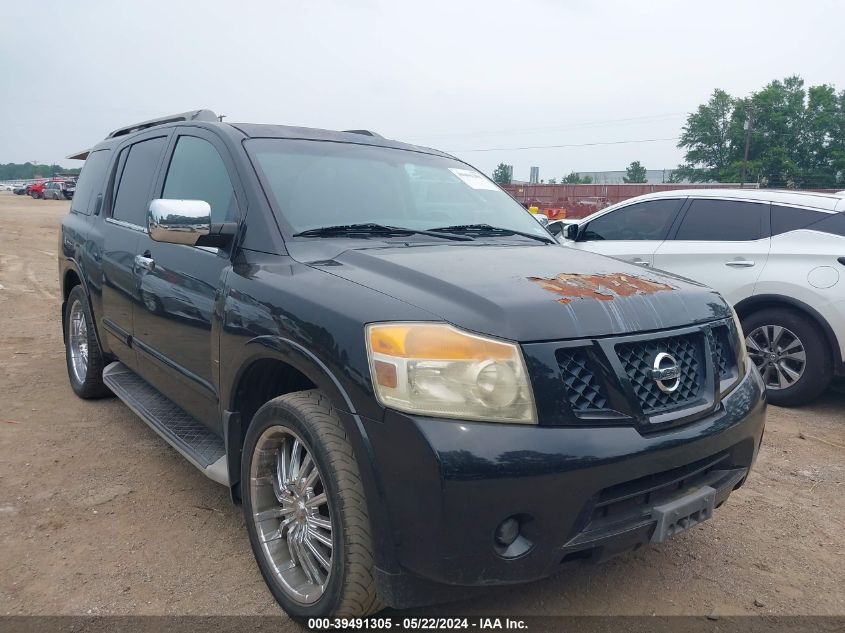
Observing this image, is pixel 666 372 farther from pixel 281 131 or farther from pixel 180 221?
pixel 281 131

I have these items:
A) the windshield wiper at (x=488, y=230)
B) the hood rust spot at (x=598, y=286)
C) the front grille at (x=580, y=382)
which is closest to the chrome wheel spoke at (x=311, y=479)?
the front grille at (x=580, y=382)

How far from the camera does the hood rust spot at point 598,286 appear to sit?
2.24m

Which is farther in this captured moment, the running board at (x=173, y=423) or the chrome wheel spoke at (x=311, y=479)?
the running board at (x=173, y=423)

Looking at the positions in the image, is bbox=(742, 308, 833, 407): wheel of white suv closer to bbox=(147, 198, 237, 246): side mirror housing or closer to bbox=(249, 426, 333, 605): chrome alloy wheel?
bbox=(249, 426, 333, 605): chrome alloy wheel

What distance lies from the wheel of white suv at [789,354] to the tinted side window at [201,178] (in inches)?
156

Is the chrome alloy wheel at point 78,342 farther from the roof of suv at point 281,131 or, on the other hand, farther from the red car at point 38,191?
the red car at point 38,191

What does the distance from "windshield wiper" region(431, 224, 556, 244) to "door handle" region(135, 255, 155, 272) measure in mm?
1485

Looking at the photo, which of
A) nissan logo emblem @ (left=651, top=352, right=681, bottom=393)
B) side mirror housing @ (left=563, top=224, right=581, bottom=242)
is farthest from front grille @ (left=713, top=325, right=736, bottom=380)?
side mirror housing @ (left=563, top=224, right=581, bottom=242)

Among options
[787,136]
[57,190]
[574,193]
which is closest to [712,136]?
[787,136]

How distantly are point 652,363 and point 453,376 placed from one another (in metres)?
0.68

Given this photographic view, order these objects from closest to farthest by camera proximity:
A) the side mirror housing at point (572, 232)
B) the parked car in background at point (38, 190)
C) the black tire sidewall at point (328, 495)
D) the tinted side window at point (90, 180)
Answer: the black tire sidewall at point (328, 495) → the tinted side window at point (90, 180) → the side mirror housing at point (572, 232) → the parked car in background at point (38, 190)

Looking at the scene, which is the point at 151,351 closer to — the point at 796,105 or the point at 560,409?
the point at 560,409

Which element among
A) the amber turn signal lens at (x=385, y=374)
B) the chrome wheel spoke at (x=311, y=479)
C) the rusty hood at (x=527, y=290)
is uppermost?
the rusty hood at (x=527, y=290)

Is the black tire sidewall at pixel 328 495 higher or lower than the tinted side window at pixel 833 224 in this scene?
lower
